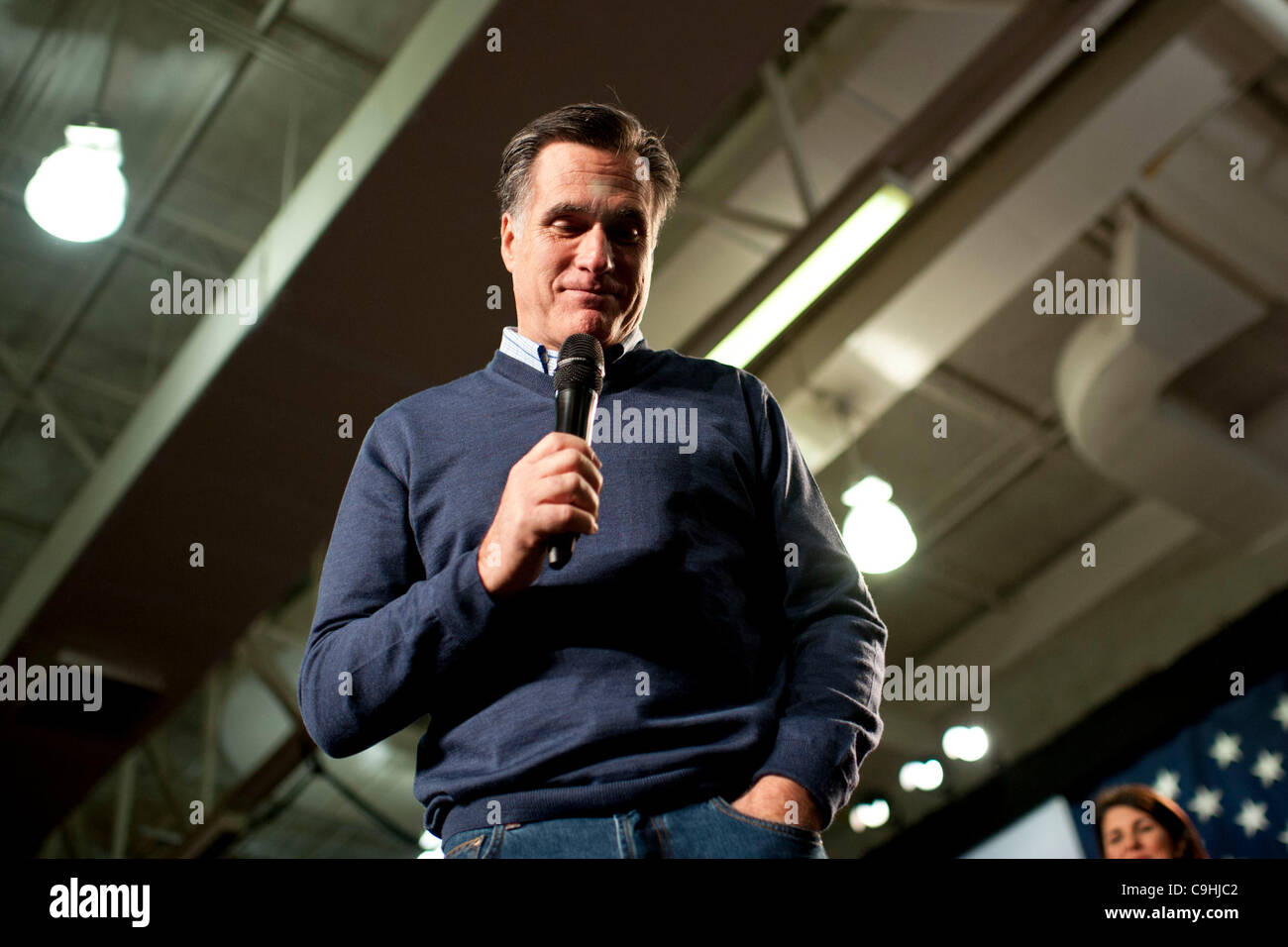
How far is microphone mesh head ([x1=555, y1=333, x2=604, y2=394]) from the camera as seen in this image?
1277mm

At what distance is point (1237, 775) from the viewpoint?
5820 millimetres

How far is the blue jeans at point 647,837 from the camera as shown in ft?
3.50

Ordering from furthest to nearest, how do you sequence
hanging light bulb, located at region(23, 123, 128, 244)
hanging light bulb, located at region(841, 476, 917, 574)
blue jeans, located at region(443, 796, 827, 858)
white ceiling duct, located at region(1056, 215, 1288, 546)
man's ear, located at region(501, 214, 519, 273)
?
white ceiling duct, located at region(1056, 215, 1288, 546) → hanging light bulb, located at region(841, 476, 917, 574) → hanging light bulb, located at region(23, 123, 128, 244) → man's ear, located at region(501, 214, 519, 273) → blue jeans, located at region(443, 796, 827, 858)

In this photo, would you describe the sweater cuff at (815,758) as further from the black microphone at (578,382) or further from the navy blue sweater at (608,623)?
the black microphone at (578,382)

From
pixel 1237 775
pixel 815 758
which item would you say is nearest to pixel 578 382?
pixel 815 758

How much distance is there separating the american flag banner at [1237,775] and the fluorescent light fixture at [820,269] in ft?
10.4

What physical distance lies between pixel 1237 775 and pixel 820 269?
3660 mm

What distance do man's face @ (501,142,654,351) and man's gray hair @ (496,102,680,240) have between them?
19 mm

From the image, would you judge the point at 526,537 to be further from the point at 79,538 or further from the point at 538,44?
the point at 79,538

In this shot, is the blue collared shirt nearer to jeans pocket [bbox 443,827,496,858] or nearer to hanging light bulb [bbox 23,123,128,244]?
jeans pocket [bbox 443,827,496,858]

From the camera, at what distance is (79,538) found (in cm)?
495

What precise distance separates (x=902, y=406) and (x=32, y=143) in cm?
485

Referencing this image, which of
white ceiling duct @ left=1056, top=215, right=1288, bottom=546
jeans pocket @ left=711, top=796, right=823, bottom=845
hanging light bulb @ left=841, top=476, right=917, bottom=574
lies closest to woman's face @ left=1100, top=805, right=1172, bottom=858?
hanging light bulb @ left=841, top=476, right=917, bottom=574
